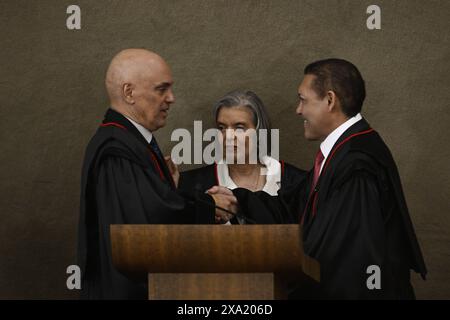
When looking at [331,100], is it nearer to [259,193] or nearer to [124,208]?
[259,193]

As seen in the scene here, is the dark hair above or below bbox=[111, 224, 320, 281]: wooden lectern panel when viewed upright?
above

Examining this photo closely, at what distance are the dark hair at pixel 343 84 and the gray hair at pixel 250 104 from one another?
0.64m

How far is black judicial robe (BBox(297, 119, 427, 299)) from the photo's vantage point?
607cm

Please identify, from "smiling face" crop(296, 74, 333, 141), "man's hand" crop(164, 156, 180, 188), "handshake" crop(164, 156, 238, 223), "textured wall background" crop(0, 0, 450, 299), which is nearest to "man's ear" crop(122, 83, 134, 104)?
"man's hand" crop(164, 156, 180, 188)

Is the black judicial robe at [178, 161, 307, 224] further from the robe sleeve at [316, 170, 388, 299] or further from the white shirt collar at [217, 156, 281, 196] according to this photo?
the robe sleeve at [316, 170, 388, 299]

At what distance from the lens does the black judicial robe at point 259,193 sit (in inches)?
251

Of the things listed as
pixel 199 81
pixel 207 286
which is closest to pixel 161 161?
pixel 199 81

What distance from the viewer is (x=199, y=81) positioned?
8.00 m

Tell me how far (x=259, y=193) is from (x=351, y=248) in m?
0.88

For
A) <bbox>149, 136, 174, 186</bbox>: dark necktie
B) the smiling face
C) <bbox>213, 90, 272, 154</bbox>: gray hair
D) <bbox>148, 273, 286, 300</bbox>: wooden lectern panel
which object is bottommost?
<bbox>148, 273, 286, 300</bbox>: wooden lectern panel

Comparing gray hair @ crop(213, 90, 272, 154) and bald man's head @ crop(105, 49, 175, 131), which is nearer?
bald man's head @ crop(105, 49, 175, 131)

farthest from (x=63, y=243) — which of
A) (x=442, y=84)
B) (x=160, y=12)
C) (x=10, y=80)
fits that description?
(x=442, y=84)

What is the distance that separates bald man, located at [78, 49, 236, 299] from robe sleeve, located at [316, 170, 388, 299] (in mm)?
574

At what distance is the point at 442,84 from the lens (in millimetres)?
7949
